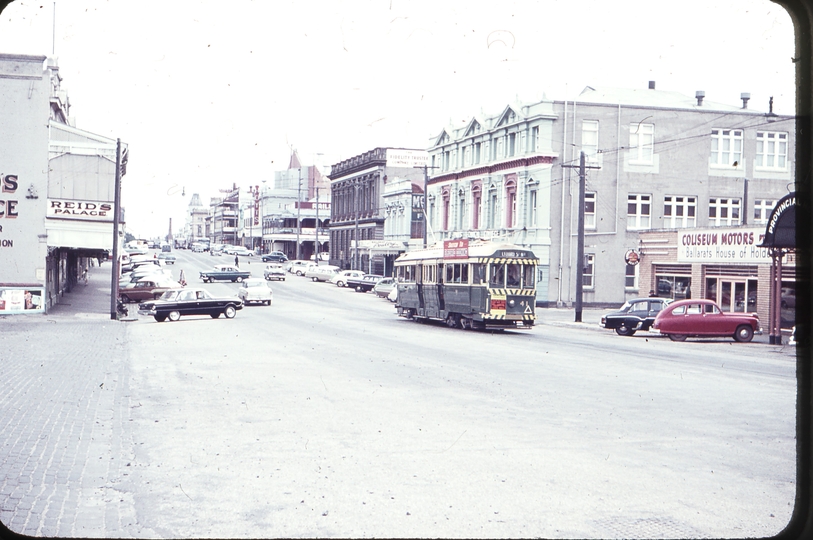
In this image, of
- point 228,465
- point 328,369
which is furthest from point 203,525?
point 328,369

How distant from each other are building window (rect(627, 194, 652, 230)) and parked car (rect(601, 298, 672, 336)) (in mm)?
18365

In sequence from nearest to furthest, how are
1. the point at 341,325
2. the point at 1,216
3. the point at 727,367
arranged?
the point at 727,367 → the point at 341,325 → the point at 1,216

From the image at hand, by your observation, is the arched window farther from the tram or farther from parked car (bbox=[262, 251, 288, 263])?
parked car (bbox=[262, 251, 288, 263])

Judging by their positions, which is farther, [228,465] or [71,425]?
[71,425]

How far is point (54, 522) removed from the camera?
7047mm

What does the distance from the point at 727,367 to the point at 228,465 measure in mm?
14167

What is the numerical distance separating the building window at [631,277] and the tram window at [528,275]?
902 inches

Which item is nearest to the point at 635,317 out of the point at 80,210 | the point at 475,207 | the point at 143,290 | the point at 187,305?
the point at 187,305

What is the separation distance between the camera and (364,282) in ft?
205

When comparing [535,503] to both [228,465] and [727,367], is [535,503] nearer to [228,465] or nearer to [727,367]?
[228,465]

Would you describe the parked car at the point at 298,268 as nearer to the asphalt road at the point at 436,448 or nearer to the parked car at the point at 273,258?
the parked car at the point at 273,258

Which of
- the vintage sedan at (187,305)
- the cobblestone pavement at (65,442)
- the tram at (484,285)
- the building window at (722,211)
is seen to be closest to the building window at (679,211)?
the building window at (722,211)

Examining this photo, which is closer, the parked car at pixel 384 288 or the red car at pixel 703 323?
the red car at pixel 703 323

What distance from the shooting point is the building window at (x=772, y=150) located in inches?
1978
